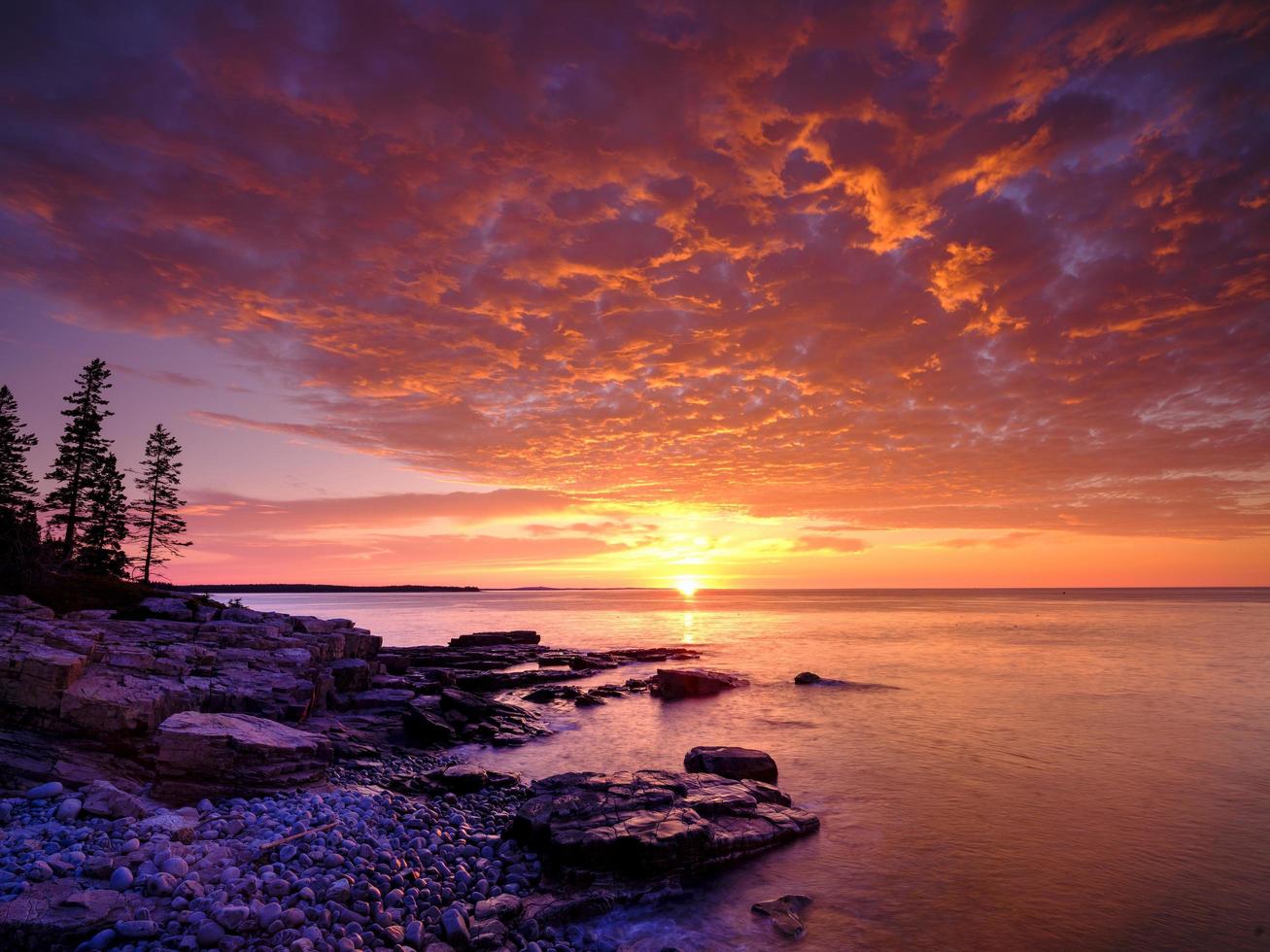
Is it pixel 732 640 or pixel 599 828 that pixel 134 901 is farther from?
pixel 732 640

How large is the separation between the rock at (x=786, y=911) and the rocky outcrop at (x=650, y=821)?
5.79 ft

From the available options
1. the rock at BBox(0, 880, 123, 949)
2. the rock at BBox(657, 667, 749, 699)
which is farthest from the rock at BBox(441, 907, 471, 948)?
the rock at BBox(657, 667, 749, 699)

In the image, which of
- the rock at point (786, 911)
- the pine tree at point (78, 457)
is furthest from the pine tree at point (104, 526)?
the rock at point (786, 911)

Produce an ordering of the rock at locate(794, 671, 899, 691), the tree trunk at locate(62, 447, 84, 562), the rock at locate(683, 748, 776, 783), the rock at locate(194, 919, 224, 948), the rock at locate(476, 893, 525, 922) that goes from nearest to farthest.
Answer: the rock at locate(194, 919, 224, 948)
the rock at locate(476, 893, 525, 922)
the rock at locate(683, 748, 776, 783)
the rock at locate(794, 671, 899, 691)
the tree trunk at locate(62, 447, 84, 562)

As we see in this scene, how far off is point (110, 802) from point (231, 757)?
7.95ft

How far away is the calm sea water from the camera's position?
1059cm

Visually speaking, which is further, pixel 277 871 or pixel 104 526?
pixel 104 526

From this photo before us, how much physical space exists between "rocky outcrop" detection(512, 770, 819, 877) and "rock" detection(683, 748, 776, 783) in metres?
1.66

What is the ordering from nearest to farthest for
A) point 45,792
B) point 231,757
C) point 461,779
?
1. point 45,792
2. point 231,757
3. point 461,779

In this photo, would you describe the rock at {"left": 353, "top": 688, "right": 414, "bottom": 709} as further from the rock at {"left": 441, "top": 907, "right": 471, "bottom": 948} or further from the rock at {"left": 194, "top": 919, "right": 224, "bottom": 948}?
the rock at {"left": 194, "top": 919, "right": 224, "bottom": 948}

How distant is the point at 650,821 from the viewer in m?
12.5

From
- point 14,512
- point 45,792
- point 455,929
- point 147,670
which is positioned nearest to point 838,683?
point 455,929

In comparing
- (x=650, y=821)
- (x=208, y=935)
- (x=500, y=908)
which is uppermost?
(x=208, y=935)

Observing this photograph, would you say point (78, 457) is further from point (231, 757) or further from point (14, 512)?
point (231, 757)
